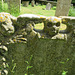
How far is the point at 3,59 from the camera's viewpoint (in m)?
2.47

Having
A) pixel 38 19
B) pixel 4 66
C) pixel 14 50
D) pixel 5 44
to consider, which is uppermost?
pixel 38 19

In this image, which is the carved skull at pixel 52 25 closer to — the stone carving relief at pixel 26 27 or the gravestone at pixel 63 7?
the stone carving relief at pixel 26 27

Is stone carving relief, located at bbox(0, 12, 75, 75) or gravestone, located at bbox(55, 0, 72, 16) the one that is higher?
gravestone, located at bbox(55, 0, 72, 16)

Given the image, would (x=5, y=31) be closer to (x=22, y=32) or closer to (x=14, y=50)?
(x=22, y=32)

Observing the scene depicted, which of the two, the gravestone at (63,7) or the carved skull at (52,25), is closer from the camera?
the carved skull at (52,25)

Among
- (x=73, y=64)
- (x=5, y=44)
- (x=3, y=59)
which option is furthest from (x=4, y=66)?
(x=73, y=64)

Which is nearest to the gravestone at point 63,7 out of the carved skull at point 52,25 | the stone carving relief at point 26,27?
the stone carving relief at point 26,27

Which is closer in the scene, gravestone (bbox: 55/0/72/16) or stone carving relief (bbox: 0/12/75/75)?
stone carving relief (bbox: 0/12/75/75)

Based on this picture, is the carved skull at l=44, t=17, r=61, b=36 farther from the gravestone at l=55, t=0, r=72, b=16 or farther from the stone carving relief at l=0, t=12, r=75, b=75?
the gravestone at l=55, t=0, r=72, b=16

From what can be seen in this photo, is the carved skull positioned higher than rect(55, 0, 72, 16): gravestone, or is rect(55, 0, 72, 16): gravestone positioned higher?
rect(55, 0, 72, 16): gravestone

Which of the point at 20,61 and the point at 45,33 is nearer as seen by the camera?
the point at 45,33

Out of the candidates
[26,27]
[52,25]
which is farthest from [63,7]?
[26,27]

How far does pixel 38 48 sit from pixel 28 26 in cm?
60

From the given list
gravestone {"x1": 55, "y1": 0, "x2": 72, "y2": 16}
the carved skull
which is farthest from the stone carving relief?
gravestone {"x1": 55, "y1": 0, "x2": 72, "y2": 16}
